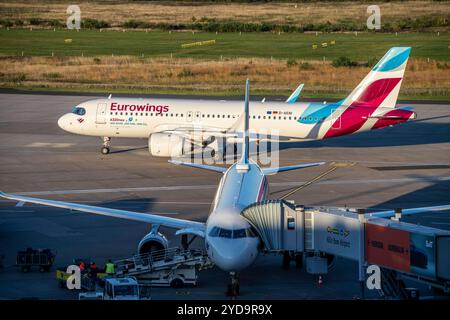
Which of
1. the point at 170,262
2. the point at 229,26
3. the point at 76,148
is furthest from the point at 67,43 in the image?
the point at 170,262

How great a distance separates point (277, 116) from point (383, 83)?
8.54m

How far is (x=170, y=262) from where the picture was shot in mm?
41719

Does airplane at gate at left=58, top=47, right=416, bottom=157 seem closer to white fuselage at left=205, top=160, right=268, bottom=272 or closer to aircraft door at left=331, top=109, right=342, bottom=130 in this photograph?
aircraft door at left=331, top=109, right=342, bottom=130

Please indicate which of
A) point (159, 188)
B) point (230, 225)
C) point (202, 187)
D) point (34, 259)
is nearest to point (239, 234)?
point (230, 225)

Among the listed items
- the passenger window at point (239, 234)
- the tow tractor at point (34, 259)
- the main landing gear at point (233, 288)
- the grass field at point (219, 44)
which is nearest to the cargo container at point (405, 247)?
the passenger window at point (239, 234)

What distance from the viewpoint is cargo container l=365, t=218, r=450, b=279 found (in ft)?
115

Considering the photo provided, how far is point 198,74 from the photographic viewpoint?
13150 cm

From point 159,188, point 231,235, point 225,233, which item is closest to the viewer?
point 231,235

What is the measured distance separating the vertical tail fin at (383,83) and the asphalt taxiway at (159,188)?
462 centimetres

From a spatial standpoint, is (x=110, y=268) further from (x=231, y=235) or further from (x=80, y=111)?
(x=80, y=111)

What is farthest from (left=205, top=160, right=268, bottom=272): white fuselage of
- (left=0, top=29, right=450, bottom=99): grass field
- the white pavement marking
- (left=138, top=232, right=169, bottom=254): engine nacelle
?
(left=0, top=29, right=450, bottom=99): grass field

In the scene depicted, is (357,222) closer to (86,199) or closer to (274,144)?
(86,199)
